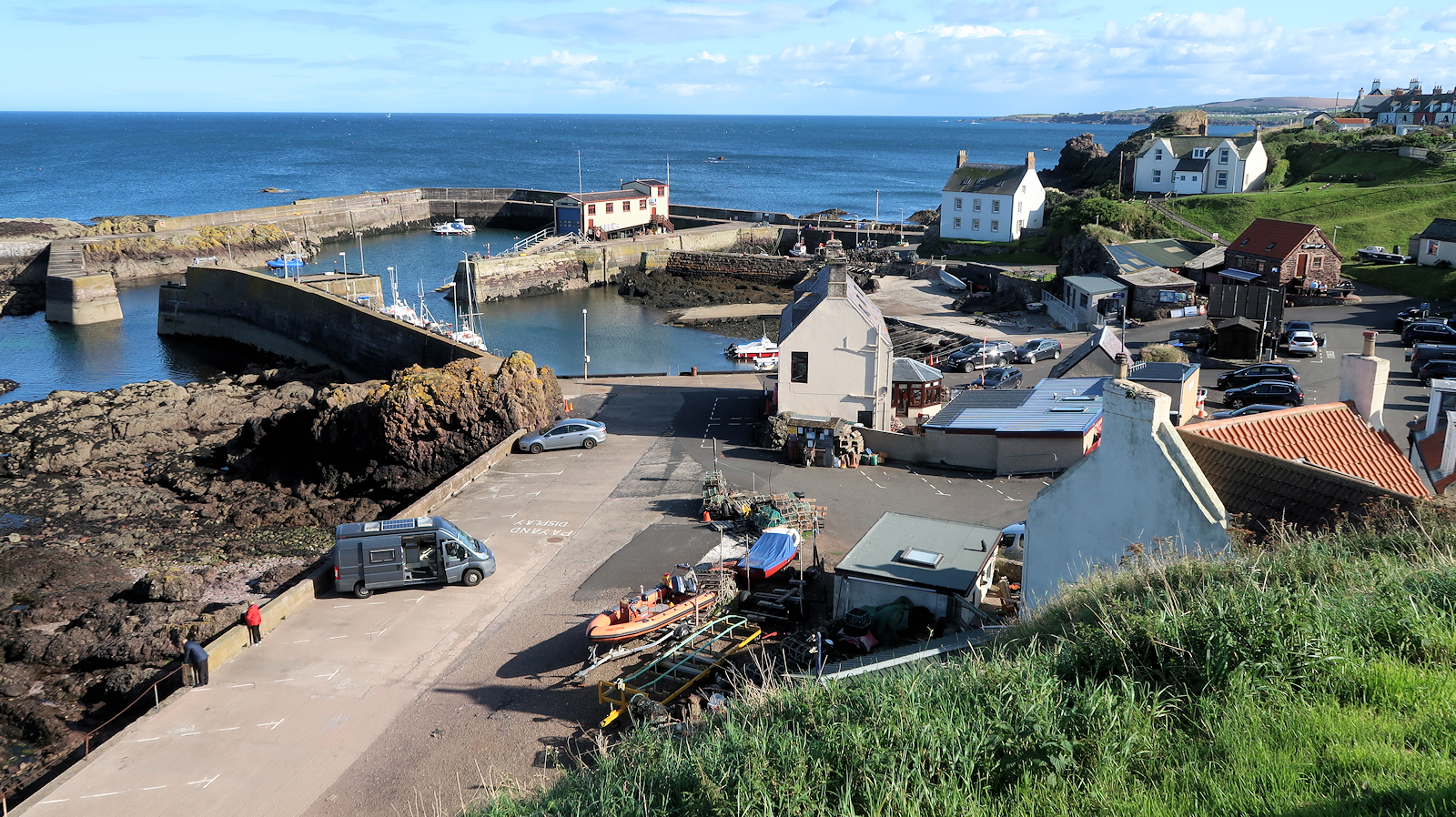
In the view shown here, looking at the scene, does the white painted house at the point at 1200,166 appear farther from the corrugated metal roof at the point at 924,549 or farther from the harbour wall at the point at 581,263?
the corrugated metal roof at the point at 924,549

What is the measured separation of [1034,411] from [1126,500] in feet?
47.1

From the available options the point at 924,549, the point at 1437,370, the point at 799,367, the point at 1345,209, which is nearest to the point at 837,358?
the point at 799,367

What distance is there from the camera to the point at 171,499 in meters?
27.4

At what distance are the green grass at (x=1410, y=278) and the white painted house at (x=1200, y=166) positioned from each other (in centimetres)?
1955

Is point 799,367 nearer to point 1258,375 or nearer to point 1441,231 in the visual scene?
point 1258,375

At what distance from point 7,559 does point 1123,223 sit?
57212 millimetres

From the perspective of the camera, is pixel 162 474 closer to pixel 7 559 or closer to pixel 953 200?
pixel 7 559

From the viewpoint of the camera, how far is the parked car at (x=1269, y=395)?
3075cm

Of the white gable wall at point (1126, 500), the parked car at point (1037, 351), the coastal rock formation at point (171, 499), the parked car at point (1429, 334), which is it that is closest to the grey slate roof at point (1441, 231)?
the parked car at point (1429, 334)

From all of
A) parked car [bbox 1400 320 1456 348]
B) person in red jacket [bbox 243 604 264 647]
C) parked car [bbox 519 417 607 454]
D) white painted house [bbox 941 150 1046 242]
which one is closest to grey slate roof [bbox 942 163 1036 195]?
white painted house [bbox 941 150 1046 242]

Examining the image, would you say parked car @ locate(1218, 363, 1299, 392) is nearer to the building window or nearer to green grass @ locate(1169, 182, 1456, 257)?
the building window

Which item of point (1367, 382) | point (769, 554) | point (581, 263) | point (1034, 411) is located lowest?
point (769, 554)

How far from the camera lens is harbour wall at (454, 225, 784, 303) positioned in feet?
211

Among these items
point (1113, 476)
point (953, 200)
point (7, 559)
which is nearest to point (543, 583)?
point (1113, 476)
